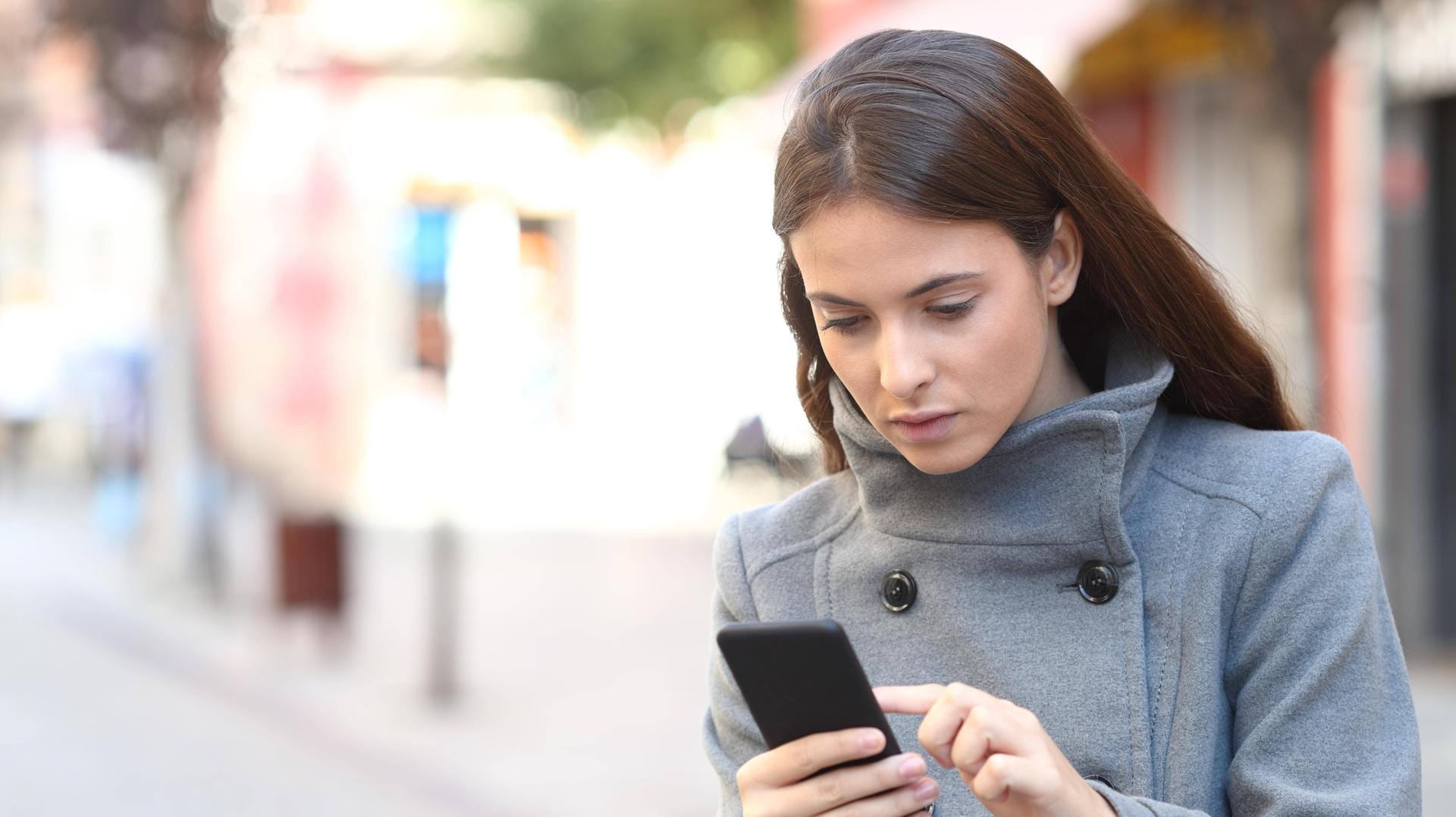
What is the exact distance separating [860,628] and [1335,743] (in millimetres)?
538

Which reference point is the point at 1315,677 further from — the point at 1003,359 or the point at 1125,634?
the point at 1003,359

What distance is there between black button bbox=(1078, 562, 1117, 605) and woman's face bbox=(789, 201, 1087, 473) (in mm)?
180

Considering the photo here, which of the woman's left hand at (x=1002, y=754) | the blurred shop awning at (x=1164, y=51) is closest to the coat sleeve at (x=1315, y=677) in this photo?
the woman's left hand at (x=1002, y=754)

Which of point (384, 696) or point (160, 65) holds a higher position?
point (160, 65)

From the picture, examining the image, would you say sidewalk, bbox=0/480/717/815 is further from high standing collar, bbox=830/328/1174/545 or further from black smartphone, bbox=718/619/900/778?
black smartphone, bbox=718/619/900/778

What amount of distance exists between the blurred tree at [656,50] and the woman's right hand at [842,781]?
2135cm

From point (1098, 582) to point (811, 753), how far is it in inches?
15.9

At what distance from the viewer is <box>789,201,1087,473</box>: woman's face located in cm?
179

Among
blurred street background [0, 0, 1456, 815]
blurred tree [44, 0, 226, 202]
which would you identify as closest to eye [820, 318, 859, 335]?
blurred street background [0, 0, 1456, 815]

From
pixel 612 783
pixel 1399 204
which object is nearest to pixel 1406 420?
pixel 1399 204

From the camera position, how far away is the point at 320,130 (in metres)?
10.7

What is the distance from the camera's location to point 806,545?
6.96 ft

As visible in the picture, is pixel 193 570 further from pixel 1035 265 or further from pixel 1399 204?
pixel 1035 265

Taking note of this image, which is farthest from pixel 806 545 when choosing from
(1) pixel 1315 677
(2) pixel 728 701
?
(1) pixel 1315 677
